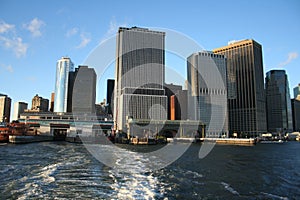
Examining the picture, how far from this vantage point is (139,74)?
180250 millimetres

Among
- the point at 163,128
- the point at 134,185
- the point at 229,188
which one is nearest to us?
the point at 229,188

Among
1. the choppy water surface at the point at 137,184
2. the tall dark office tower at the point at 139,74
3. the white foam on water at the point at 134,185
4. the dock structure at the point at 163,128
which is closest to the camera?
the choppy water surface at the point at 137,184

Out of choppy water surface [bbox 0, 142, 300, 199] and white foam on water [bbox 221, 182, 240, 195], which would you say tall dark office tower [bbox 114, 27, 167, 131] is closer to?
choppy water surface [bbox 0, 142, 300, 199]

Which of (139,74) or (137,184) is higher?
(139,74)

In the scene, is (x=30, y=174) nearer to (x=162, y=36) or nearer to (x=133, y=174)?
(x=133, y=174)

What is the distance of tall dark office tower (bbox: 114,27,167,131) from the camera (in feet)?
594

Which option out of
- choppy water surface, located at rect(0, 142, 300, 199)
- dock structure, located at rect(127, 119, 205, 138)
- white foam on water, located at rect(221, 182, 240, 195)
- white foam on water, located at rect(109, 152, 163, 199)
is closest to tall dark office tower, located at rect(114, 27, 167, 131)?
dock structure, located at rect(127, 119, 205, 138)

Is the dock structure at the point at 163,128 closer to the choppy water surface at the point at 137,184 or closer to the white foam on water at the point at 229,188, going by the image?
the choppy water surface at the point at 137,184

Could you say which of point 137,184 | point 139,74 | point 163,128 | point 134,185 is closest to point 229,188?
point 137,184

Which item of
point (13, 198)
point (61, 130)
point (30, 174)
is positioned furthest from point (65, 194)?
point (61, 130)

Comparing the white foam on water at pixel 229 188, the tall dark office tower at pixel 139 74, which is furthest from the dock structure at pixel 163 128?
the white foam on water at pixel 229 188

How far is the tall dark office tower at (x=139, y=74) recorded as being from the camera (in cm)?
18100

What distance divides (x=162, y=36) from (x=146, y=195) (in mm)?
186130

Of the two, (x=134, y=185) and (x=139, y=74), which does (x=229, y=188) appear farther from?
(x=139, y=74)
